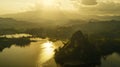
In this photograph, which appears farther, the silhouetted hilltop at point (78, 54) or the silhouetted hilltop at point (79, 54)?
the silhouetted hilltop at point (78, 54)

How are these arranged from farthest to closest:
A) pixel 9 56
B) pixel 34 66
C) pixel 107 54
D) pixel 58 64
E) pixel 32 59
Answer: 1. pixel 107 54
2. pixel 9 56
3. pixel 32 59
4. pixel 58 64
5. pixel 34 66

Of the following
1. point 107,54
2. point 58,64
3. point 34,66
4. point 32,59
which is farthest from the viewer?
point 107,54

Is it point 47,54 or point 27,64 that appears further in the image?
point 47,54

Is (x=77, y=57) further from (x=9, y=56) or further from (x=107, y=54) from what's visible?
(x=9, y=56)

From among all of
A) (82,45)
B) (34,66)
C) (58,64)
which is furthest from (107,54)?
(34,66)

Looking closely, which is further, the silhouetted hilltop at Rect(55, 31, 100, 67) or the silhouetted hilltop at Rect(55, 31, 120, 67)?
the silhouetted hilltop at Rect(55, 31, 100, 67)

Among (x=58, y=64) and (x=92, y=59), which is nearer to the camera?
(x=58, y=64)

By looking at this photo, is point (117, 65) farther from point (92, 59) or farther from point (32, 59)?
point (32, 59)

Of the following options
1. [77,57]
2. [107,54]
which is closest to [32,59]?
[77,57]

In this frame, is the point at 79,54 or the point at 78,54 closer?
the point at 79,54
